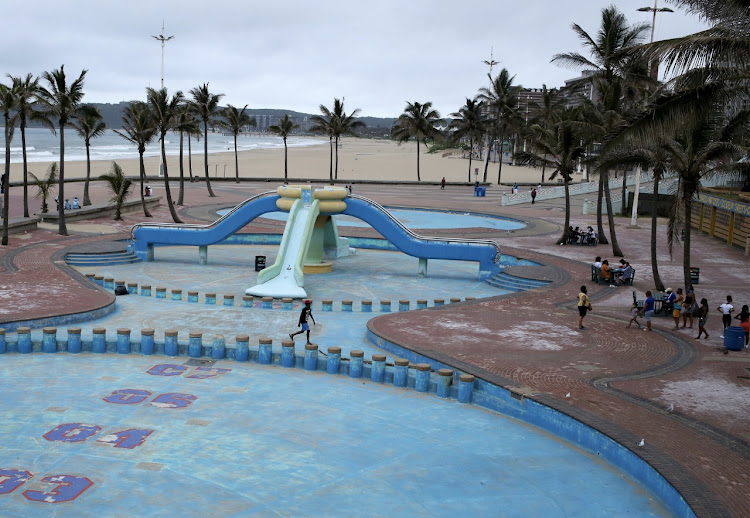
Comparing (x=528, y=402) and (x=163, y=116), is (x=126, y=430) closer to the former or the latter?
(x=528, y=402)

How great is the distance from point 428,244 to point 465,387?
14.2 metres

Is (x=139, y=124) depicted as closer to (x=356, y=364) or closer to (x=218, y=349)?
(x=218, y=349)

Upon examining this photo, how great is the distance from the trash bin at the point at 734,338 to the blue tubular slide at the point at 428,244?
11834mm

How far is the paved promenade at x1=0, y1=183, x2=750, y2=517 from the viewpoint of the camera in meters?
13.5

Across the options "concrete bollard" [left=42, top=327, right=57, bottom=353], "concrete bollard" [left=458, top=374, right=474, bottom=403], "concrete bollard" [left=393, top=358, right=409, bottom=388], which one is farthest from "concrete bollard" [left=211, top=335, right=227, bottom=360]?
"concrete bollard" [left=458, top=374, right=474, bottom=403]

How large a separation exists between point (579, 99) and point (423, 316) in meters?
19.9

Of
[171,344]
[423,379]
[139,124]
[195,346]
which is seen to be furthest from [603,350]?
[139,124]

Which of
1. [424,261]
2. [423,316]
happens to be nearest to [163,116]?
[424,261]

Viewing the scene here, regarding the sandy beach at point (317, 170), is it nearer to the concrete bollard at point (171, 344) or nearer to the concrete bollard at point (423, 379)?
the concrete bollard at point (171, 344)

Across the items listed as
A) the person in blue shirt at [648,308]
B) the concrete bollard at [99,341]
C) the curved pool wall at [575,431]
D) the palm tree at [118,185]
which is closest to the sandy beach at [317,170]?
the palm tree at [118,185]

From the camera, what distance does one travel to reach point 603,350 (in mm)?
20016

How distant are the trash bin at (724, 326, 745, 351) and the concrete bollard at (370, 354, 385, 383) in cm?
902

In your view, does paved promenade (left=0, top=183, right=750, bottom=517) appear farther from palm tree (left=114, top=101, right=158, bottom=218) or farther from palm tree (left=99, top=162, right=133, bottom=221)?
palm tree (left=114, top=101, right=158, bottom=218)

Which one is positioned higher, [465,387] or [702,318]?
[702,318]
